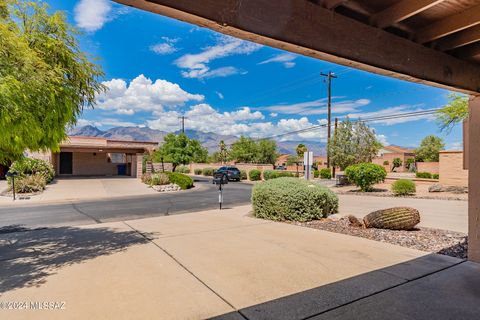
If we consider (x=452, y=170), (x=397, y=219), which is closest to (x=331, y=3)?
(x=397, y=219)

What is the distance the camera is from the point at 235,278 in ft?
14.3

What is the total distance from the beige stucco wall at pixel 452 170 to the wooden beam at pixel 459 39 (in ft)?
52.5

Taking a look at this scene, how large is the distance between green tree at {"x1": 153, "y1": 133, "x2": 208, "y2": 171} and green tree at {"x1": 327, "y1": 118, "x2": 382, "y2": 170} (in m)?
12.9

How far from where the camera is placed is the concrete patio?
3.43 m

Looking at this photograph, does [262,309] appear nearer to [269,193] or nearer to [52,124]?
[52,124]

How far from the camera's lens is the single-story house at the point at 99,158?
28.5 metres

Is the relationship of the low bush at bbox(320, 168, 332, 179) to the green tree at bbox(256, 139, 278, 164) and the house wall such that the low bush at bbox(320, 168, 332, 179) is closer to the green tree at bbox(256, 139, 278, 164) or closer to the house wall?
the house wall

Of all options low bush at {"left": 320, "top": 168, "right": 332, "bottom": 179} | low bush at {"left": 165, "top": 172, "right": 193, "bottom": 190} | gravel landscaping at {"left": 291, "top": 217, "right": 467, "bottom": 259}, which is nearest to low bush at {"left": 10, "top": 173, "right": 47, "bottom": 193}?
low bush at {"left": 165, "top": 172, "right": 193, "bottom": 190}

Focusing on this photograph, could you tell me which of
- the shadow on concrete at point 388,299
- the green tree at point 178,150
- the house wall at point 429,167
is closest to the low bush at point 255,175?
the green tree at point 178,150

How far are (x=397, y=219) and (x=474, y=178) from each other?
268 centimetres

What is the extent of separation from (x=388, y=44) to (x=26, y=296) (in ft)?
17.3

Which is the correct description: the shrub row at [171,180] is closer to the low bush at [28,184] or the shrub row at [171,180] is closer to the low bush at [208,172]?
the low bush at [28,184]

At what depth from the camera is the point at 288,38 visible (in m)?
2.57

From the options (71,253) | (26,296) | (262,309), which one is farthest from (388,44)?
(71,253)
